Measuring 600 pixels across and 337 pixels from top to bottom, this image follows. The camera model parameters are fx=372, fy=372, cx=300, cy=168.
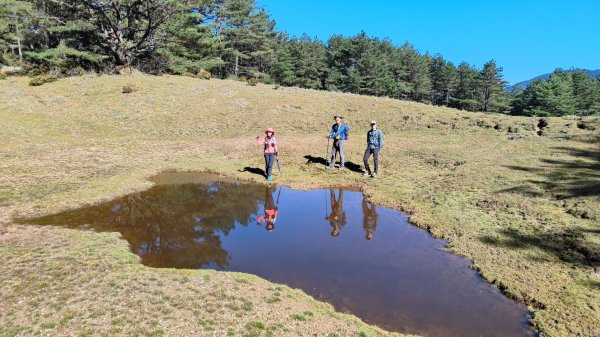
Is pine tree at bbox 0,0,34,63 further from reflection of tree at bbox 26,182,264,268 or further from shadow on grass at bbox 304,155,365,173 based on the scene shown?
shadow on grass at bbox 304,155,365,173

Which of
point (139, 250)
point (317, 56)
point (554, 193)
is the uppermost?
point (317, 56)

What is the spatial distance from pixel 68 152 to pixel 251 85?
25.0 metres

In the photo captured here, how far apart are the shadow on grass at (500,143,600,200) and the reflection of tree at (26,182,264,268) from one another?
37.4 ft

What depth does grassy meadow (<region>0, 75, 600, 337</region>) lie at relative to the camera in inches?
277

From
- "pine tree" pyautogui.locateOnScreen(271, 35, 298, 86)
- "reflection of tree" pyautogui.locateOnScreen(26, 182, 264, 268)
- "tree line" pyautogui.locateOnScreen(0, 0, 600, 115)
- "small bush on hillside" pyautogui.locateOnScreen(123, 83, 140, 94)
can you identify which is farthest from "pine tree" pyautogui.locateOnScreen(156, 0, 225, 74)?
"reflection of tree" pyautogui.locateOnScreen(26, 182, 264, 268)

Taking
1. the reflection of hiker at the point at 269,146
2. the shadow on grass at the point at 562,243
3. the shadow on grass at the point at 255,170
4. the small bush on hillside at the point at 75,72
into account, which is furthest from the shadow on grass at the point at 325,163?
the small bush on hillside at the point at 75,72

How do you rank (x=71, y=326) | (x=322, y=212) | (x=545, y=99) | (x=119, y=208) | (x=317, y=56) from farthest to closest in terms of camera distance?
(x=317, y=56), (x=545, y=99), (x=322, y=212), (x=119, y=208), (x=71, y=326)

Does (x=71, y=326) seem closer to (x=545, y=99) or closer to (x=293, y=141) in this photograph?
(x=293, y=141)

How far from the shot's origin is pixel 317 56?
87.2 m

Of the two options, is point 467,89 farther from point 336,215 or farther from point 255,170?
point 336,215

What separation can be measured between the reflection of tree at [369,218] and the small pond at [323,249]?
6 cm

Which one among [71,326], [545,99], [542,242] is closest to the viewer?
[71,326]

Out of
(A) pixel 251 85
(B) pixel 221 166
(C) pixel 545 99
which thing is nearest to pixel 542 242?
(B) pixel 221 166

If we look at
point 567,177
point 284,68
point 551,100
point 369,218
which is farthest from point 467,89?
point 369,218
